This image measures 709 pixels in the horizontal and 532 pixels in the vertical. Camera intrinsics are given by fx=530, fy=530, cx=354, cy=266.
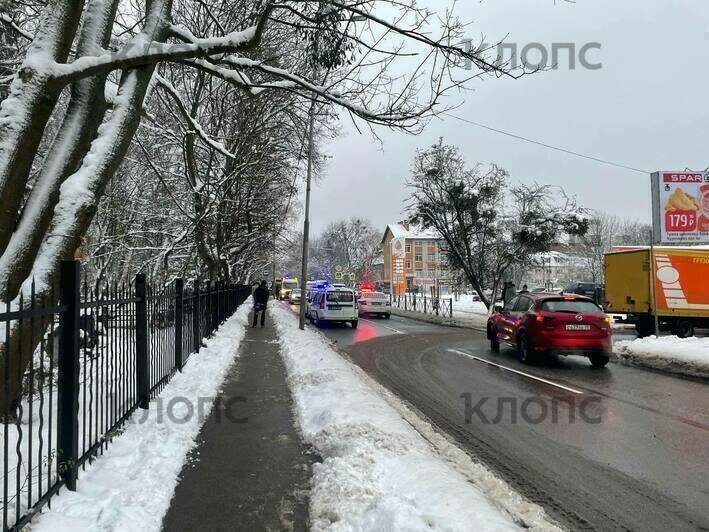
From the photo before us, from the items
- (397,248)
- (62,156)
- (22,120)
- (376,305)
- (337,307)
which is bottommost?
(376,305)

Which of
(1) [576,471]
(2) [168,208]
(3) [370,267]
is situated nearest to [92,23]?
(1) [576,471]

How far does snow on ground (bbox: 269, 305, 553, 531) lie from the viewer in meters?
3.67

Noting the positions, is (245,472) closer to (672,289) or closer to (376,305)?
(672,289)

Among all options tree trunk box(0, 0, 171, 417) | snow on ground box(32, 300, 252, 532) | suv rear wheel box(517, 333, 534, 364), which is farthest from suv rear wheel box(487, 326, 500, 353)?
tree trunk box(0, 0, 171, 417)

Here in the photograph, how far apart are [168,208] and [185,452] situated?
21.7m

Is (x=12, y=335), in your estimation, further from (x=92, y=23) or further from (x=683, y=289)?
(x=683, y=289)

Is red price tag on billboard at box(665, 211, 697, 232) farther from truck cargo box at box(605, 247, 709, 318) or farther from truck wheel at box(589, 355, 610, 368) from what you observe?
truck wheel at box(589, 355, 610, 368)

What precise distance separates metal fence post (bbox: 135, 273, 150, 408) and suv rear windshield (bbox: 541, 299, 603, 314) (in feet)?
28.8

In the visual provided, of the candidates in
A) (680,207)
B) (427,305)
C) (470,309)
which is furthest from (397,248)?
(680,207)

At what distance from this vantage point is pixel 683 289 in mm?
18203

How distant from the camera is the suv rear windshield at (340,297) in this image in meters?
24.4

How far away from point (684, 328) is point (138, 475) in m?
19.2

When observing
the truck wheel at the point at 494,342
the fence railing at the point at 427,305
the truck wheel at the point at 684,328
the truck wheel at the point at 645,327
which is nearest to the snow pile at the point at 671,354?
the truck wheel at the point at 494,342

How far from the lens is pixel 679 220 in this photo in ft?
55.3
